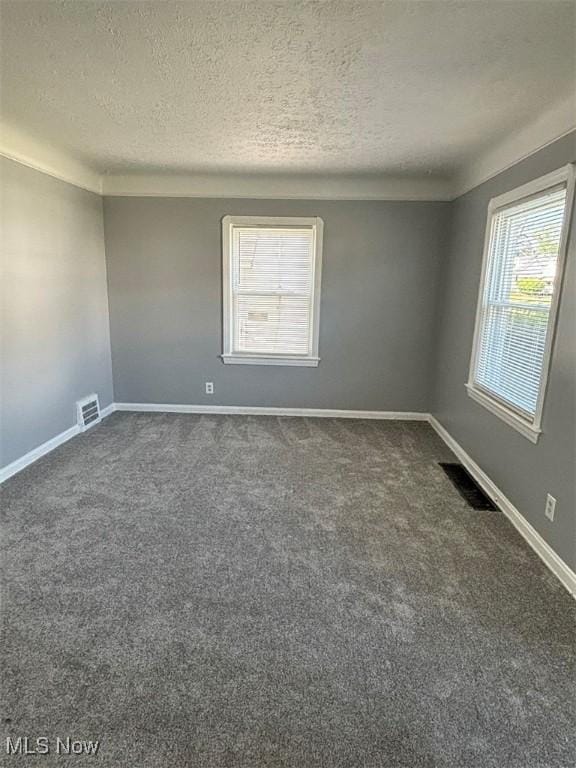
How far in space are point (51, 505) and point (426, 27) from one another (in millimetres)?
3265

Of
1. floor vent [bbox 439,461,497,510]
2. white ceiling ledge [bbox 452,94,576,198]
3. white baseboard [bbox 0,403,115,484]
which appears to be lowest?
floor vent [bbox 439,461,497,510]

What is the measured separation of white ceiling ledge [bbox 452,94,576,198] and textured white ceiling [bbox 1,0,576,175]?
3.0 inches

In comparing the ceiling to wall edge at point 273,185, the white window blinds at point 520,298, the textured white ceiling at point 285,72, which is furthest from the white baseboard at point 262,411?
the textured white ceiling at point 285,72

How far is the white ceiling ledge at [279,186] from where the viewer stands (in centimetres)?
409

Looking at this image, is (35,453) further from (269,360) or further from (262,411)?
(269,360)

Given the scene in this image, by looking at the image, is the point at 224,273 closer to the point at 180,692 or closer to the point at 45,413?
the point at 45,413

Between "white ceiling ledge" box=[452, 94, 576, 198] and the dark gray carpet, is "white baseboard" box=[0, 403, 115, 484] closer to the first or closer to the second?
the dark gray carpet

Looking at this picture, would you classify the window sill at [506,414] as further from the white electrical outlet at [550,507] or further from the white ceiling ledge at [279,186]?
the white ceiling ledge at [279,186]

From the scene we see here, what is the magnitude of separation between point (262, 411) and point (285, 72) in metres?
3.27

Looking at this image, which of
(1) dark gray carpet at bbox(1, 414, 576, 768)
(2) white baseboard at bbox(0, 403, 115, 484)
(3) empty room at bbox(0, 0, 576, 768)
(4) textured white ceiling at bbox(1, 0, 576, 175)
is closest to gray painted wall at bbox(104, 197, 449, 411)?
(3) empty room at bbox(0, 0, 576, 768)

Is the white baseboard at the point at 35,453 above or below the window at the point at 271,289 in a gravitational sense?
below

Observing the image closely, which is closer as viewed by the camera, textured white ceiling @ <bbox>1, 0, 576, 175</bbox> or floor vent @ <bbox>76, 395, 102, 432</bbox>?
textured white ceiling @ <bbox>1, 0, 576, 175</bbox>

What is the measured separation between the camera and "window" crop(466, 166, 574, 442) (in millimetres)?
2371

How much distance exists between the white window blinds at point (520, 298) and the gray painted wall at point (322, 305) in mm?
1112
